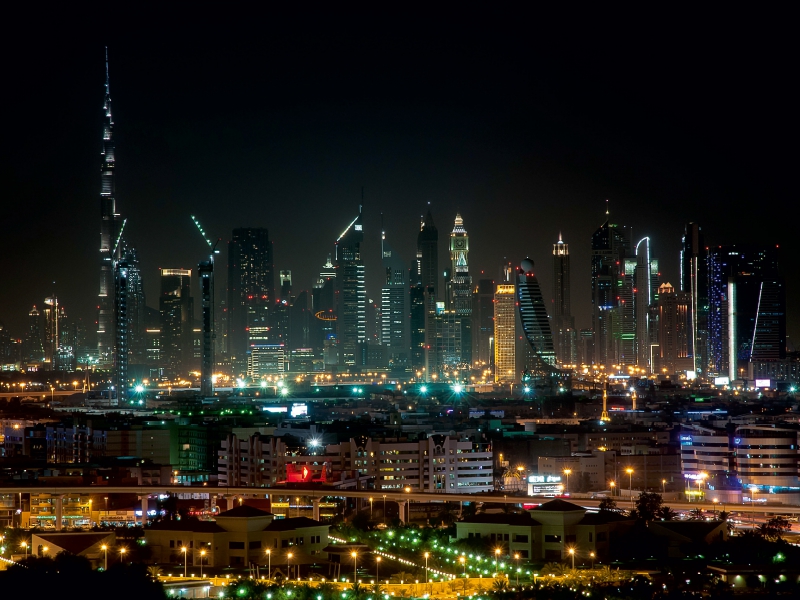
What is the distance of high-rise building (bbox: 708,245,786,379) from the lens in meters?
103

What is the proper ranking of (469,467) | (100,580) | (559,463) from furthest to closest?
(559,463) → (469,467) → (100,580)

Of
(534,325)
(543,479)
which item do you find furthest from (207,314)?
(543,479)

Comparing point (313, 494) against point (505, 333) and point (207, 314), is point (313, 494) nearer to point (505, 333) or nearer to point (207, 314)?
point (207, 314)

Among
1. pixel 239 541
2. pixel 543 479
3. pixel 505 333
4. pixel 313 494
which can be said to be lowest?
pixel 543 479

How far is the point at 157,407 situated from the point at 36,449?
92.3 ft

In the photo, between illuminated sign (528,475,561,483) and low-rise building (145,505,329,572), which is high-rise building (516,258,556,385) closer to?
illuminated sign (528,475,561,483)

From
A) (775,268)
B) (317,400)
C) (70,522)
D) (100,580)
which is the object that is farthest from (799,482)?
(775,268)

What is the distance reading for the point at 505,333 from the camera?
114 meters

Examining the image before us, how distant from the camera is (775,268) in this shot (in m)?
103

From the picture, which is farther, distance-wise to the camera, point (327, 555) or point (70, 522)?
point (70, 522)

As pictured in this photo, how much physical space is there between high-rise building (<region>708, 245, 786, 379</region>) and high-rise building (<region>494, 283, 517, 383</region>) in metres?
14.3

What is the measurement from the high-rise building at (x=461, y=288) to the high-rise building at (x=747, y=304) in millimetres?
20136

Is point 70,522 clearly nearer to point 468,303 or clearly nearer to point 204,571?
point 204,571

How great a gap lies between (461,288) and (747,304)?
2509 centimetres
